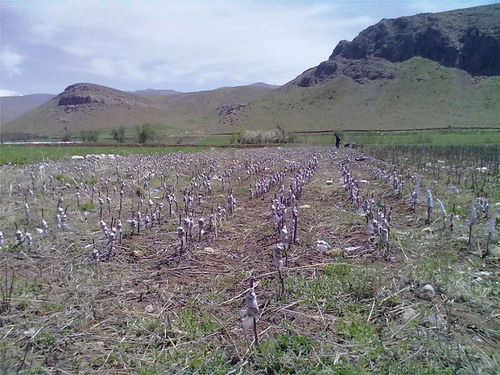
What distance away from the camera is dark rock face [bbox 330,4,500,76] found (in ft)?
313

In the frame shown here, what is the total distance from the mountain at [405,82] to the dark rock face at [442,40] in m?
0.24

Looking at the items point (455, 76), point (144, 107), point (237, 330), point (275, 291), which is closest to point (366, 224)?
point (275, 291)

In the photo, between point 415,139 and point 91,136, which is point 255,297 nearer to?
point 415,139

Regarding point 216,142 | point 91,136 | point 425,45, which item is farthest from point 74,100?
point 425,45

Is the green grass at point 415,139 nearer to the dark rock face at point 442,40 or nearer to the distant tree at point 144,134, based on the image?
the distant tree at point 144,134

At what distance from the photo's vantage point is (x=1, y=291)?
3.92 meters

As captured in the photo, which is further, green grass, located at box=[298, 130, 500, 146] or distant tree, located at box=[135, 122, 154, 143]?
distant tree, located at box=[135, 122, 154, 143]

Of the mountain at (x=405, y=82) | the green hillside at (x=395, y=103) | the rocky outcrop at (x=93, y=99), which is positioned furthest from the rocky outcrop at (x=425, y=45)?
the rocky outcrop at (x=93, y=99)

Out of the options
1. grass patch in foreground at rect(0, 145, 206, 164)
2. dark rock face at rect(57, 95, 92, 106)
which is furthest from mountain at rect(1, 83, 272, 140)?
grass patch in foreground at rect(0, 145, 206, 164)

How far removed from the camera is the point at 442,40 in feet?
331

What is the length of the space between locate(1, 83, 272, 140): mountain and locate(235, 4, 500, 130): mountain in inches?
919

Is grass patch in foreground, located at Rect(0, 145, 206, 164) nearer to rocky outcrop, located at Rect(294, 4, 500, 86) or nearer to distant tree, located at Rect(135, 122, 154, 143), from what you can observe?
distant tree, located at Rect(135, 122, 154, 143)

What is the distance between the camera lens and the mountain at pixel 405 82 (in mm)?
80375

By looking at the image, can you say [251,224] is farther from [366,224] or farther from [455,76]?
[455,76]
